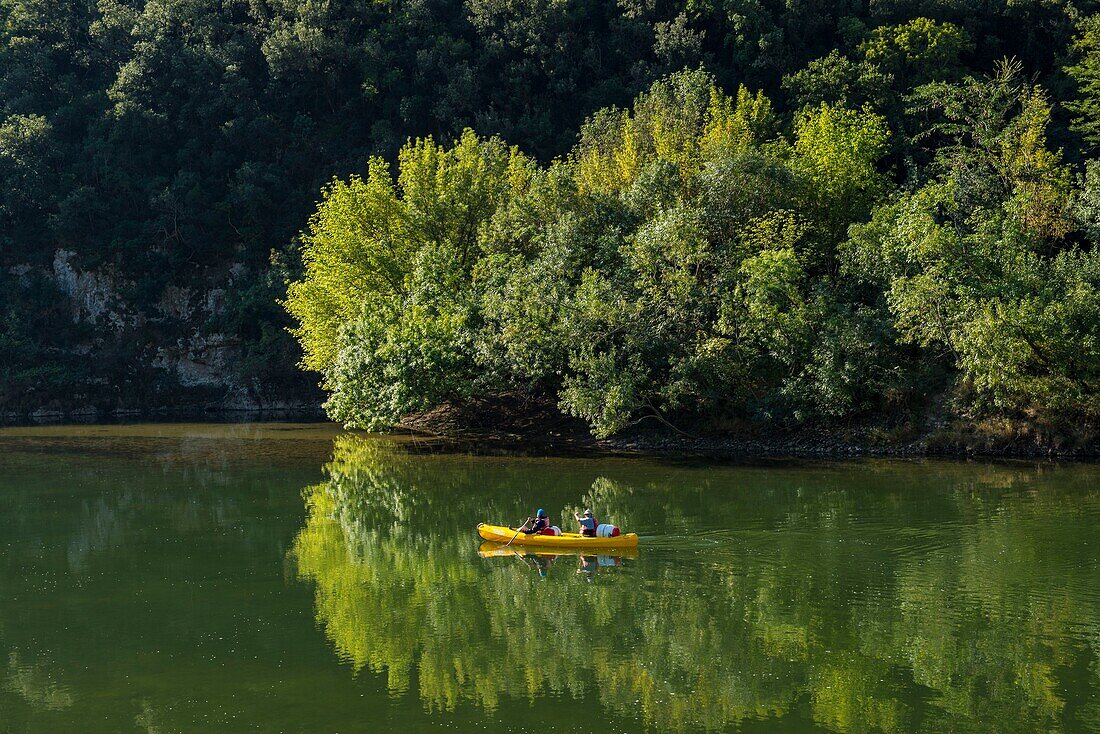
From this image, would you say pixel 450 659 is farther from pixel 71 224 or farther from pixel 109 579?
pixel 71 224

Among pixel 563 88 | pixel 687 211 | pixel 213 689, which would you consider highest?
pixel 563 88

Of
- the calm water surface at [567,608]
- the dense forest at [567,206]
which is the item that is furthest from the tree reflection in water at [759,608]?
the dense forest at [567,206]

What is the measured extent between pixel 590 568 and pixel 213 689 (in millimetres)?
10062

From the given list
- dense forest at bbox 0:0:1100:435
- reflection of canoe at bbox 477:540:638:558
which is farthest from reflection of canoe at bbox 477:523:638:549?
dense forest at bbox 0:0:1100:435

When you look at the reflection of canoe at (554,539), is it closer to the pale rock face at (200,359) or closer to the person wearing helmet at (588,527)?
the person wearing helmet at (588,527)

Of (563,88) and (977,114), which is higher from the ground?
(563,88)

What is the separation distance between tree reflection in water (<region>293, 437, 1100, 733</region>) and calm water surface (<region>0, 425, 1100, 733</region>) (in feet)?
0.23

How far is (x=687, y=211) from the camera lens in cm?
4450

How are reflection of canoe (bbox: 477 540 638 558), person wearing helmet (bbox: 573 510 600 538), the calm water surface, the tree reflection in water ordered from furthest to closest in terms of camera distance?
person wearing helmet (bbox: 573 510 600 538) < reflection of canoe (bbox: 477 540 638 558) < the tree reflection in water < the calm water surface

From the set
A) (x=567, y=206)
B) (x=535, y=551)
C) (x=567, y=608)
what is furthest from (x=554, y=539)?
(x=567, y=206)

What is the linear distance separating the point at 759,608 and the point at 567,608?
3729 millimetres

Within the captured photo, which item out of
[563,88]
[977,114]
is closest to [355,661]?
[977,114]

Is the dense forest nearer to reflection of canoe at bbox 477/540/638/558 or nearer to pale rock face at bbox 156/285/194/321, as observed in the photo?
pale rock face at bbox 156/285/194/321

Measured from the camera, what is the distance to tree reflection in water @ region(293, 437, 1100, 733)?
1627cm
